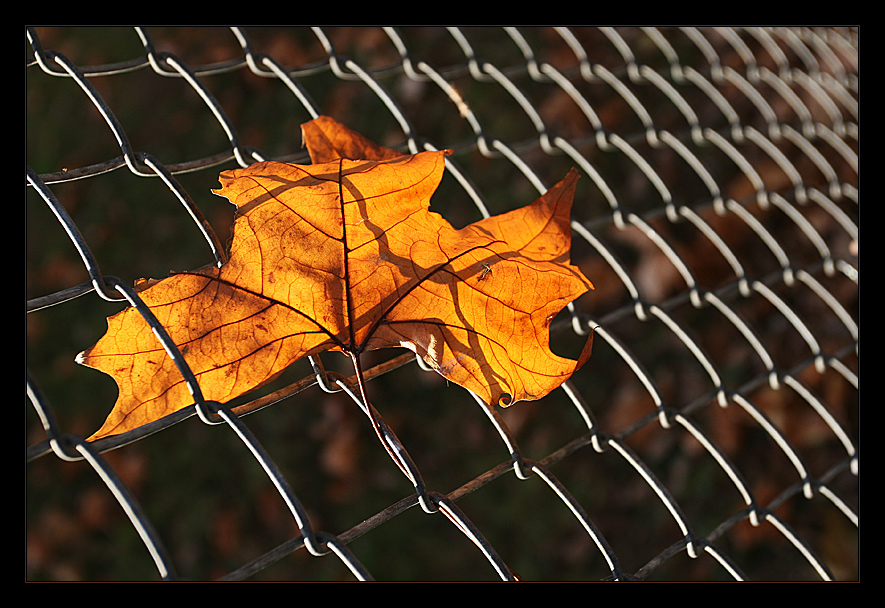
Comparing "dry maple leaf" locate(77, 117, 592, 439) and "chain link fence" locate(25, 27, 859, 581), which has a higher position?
"dry maple leaf" locate(77, 117, 592, 439)

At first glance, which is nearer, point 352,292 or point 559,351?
point 352,292

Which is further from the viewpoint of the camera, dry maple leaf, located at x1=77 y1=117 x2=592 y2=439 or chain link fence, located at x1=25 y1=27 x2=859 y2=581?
chain link fence, located at x1=25 y1=27 x2=859 y2=581

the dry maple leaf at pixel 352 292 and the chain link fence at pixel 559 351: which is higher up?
the dry maple leaf at pixel 352 292

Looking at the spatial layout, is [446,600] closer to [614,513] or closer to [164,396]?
[164,396]

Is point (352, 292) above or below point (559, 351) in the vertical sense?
above
